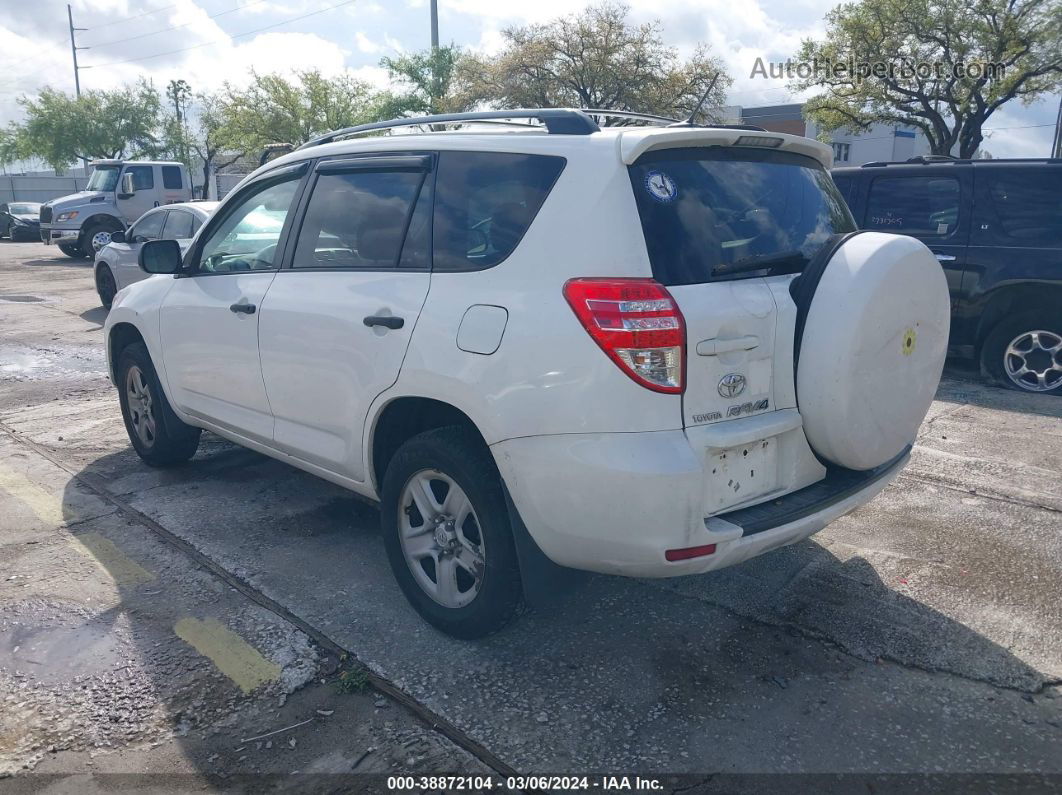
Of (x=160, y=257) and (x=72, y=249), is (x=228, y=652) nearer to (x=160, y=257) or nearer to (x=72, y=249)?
(x=160, y=257)

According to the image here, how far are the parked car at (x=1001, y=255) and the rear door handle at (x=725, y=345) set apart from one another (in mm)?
5301

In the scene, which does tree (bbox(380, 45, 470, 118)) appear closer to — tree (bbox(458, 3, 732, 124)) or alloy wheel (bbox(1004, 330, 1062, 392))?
tree (bbox(458, 3, 732, 124))

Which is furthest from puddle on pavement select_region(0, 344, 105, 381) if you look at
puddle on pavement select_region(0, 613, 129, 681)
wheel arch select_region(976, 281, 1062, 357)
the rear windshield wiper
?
wheel arch select_region(976, 281, 1062, 357)

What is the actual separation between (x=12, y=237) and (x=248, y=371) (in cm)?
3230

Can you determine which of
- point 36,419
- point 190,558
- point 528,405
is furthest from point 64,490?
point 528,405

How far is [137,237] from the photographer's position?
40.6 ft

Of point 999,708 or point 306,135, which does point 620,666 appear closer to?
point 999,708

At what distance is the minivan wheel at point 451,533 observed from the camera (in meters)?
3.05

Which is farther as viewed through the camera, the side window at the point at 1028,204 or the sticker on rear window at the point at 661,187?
the side window at the point at 1028,204

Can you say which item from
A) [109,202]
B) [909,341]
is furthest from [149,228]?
[909,341]

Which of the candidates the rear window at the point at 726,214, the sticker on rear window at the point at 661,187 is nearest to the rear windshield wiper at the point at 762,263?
the rear window at the point at 726,214

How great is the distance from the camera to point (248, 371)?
4223 mm

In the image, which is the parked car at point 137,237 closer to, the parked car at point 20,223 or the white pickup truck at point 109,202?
the white pickup truck at point 109,202

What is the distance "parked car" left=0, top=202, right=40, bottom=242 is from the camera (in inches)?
1221
